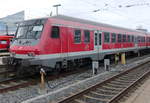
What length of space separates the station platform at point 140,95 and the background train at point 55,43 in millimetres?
4114

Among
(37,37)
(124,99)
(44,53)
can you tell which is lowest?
(124,99)

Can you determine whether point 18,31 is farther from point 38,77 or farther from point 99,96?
point 99,96

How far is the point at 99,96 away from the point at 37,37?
414cm

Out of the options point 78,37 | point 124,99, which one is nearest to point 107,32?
point 78,37

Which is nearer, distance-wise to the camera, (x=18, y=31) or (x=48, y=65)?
(x=48, y=65)

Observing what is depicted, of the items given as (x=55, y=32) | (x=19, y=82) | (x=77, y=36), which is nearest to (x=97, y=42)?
(x=77, y=36)

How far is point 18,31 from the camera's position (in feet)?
34.2

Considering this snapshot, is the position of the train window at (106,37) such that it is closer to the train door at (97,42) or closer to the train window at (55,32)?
the train door at (97,42)

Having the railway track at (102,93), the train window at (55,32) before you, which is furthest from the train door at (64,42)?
the railway track at (102,93)

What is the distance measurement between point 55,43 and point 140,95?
15.2 feet

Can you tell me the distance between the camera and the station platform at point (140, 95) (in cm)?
649

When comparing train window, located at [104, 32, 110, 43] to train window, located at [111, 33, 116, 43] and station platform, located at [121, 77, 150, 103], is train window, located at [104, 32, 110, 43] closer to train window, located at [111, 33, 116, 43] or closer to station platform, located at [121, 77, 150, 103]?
train window, located at [111, 33, 116, 43]

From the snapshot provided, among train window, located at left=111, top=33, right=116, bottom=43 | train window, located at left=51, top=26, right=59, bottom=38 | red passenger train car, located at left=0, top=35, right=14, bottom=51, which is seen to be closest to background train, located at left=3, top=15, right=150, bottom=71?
train window, located at left=51, top=26, right=59, bottom=38

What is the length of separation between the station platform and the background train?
162 inches
